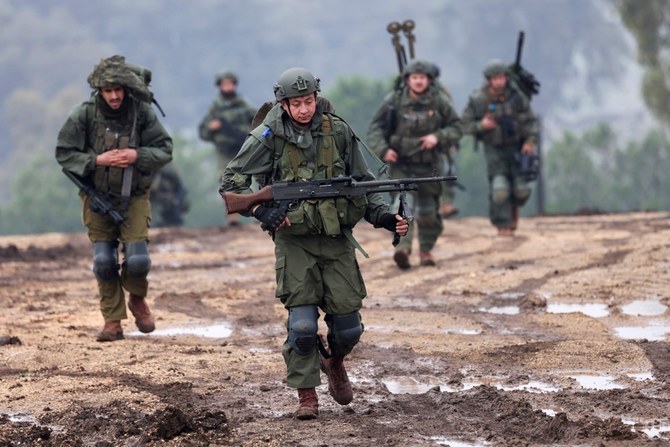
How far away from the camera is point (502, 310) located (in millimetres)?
11641

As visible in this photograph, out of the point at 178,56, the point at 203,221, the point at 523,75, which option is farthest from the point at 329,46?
the point at 523,75

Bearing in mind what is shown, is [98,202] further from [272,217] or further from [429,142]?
[429,142]

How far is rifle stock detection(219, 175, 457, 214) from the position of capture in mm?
7402

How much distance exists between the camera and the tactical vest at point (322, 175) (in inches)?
292

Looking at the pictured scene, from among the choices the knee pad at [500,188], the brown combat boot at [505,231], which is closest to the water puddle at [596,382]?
the knee pad at [500,188]

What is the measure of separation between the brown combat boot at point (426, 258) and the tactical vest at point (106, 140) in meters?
Result: 5.07

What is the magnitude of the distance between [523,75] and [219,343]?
7468 mm

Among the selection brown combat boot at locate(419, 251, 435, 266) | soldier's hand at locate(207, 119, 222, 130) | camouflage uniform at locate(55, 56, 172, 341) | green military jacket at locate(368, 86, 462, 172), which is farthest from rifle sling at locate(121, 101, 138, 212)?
soldier's hand at locate(207, 119, 222, 130)

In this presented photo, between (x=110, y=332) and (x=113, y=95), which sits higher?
(x=113, y=95)

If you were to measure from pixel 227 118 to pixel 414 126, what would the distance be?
6922 mm

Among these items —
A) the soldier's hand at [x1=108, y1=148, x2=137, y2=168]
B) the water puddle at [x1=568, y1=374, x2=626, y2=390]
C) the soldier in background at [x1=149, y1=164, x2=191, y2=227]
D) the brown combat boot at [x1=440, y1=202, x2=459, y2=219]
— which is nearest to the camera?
the water puddle at [x1=568, y1=374, x2=626, y2=390]

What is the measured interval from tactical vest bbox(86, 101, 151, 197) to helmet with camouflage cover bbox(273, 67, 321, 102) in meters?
2.72

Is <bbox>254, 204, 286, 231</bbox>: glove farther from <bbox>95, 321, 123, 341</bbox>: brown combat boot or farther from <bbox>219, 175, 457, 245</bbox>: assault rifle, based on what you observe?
<bbox>95, 321, 123, 341</bbox>: brown combat boot

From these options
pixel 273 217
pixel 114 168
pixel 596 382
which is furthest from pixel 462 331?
pixel 273 217
